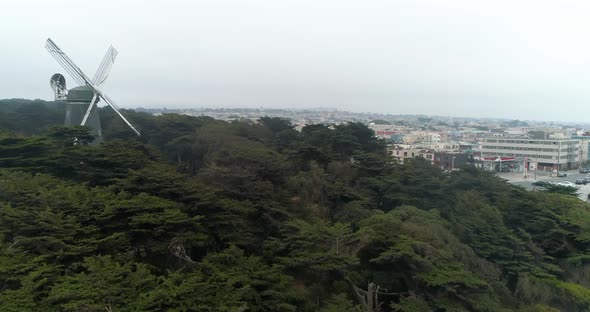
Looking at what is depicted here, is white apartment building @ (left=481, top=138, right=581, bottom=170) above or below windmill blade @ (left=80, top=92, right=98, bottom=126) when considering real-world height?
below

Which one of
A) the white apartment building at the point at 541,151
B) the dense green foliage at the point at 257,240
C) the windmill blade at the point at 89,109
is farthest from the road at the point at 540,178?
the windmill blade at the point at 89,109

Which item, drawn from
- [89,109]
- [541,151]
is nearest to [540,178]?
[541,151]

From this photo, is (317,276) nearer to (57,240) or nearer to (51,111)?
(57,240)

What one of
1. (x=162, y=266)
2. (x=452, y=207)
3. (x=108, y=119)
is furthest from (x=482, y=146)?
(x=162, y=266)

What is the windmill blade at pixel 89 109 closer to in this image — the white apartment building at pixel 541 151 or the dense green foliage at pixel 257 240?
the dense green foliage at pixel 257 240

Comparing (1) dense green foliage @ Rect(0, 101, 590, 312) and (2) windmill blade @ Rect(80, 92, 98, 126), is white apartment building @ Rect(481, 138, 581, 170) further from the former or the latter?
(2) windmill blade @ Rect(80, 92, 98, 126)

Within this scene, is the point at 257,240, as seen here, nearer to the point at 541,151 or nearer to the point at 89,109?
the point at 89,109

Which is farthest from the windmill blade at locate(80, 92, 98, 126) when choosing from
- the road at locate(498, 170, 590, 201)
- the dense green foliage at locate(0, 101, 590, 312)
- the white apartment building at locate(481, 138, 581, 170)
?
the white apartment building at locate(481, 138, 581, 170)

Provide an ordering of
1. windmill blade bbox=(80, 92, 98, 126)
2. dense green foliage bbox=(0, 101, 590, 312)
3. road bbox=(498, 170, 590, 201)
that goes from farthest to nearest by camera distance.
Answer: road bbox=(498, 170, 590, 201) < windmill blade bbox=(80, 92, 98, 126) < dense green foliage bbox=(0, 101, 590, 312)
